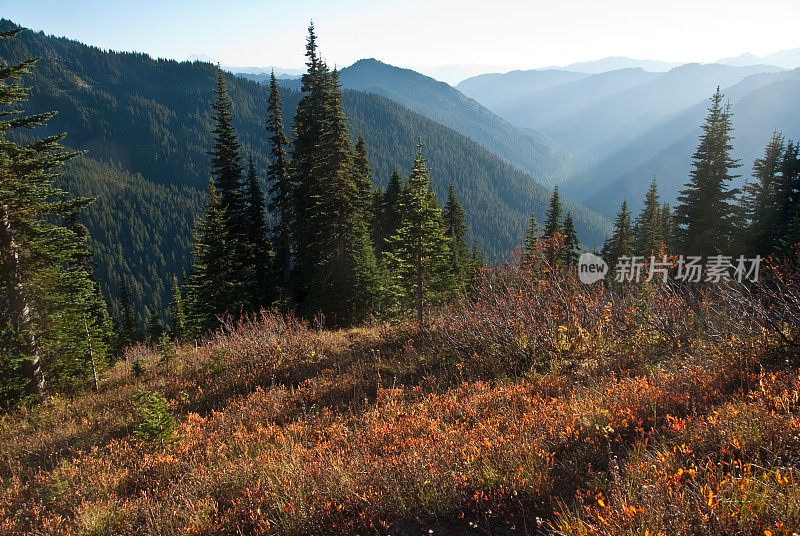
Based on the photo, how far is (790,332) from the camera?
4.89 m

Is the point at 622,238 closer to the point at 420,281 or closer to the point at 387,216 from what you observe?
the point at 387,216

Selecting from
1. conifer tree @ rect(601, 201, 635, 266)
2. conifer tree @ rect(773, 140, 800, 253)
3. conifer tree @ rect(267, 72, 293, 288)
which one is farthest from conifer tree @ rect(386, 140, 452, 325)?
conifer tree @ rect(601, 201, 635, 266)

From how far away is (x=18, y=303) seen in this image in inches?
378

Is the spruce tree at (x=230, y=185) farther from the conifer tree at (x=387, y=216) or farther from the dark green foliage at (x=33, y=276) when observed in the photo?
the conifer tree at (x=387, y=216)

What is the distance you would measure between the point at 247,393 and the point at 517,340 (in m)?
5.33

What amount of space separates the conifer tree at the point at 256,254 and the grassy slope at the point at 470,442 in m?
14.8

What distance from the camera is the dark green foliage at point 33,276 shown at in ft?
30.9

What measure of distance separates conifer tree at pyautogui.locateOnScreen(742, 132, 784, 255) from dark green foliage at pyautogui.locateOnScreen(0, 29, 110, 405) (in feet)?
115

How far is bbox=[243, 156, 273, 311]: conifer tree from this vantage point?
2305cm

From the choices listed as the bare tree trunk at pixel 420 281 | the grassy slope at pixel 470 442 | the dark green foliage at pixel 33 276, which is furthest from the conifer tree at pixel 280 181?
the grassy slope at pixel 470 442

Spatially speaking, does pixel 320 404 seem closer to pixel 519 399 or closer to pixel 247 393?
pixel 247 393

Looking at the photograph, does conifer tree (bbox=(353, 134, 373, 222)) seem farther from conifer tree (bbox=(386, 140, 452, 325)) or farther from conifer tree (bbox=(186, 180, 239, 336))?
conifer tree (bbox=(186, 180, 239, 336))
